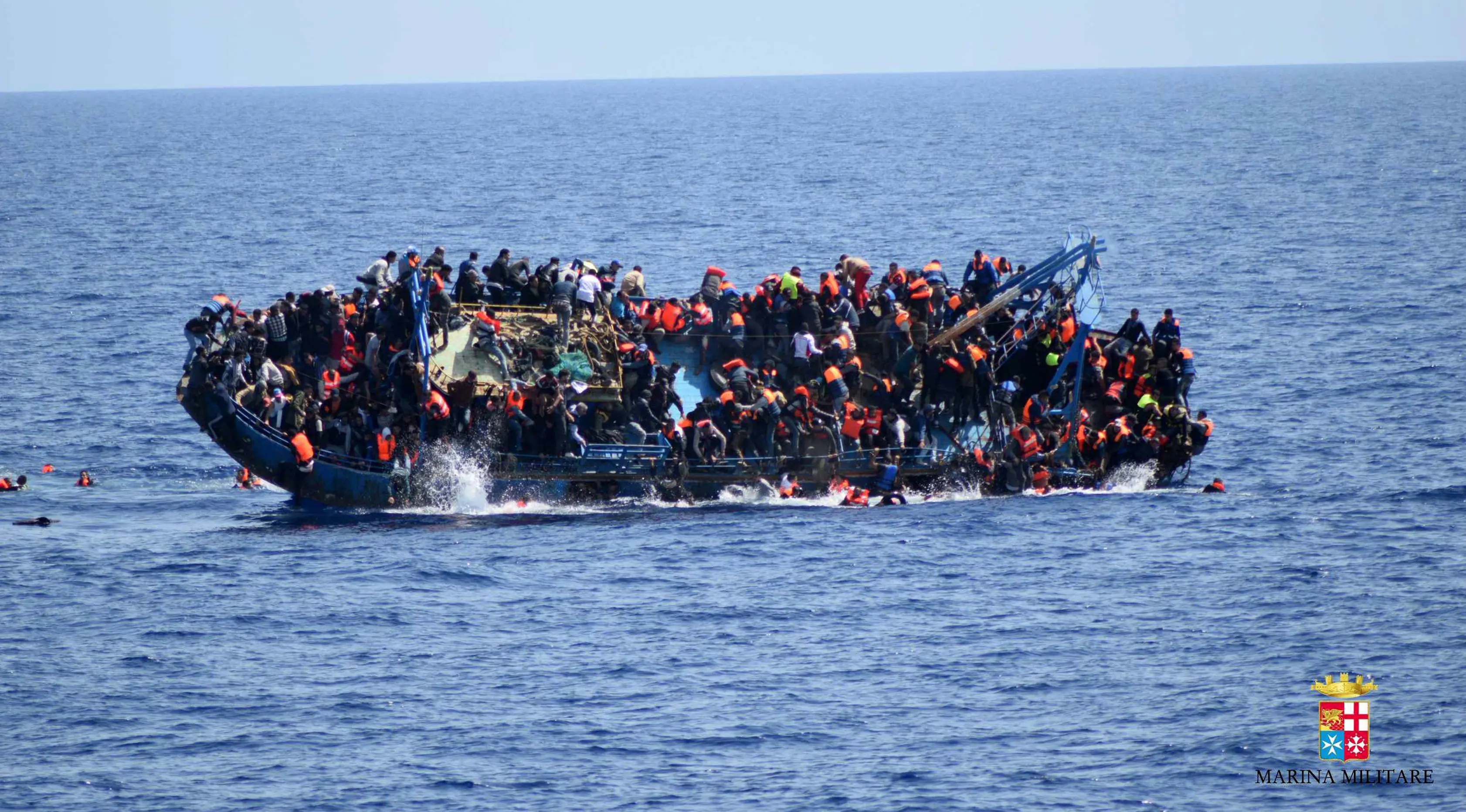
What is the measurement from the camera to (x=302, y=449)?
49719 mm

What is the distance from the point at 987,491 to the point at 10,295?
60.1 metres

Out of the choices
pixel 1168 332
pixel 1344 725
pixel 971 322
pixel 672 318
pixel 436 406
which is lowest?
pixel 1344 725

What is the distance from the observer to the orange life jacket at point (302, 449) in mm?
49594

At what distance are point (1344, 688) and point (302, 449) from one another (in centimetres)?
2754

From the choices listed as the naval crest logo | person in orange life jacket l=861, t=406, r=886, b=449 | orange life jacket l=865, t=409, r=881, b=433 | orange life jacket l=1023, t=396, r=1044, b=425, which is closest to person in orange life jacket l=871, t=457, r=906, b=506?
person in orange life jacket l=861, t=406, r=886, b=449

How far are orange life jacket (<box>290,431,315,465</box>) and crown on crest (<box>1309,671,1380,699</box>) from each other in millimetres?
26786

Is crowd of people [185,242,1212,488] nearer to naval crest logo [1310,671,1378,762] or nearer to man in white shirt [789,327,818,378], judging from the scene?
man in white shirt [789,327,818,378]

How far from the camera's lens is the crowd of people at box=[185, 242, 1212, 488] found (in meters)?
50.3

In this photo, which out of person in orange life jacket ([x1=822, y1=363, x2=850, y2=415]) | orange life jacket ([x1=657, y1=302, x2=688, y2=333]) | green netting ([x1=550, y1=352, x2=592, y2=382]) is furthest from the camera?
orange life jacket ([x1=657, y1=302, x2=688, y2=333])

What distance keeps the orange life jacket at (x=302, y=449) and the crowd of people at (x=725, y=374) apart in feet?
0.17

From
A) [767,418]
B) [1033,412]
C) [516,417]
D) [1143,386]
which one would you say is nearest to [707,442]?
[767,418]

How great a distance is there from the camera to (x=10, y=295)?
9344cm

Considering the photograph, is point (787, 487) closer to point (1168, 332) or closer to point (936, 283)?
point (936, 283)

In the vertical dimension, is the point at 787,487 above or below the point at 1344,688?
above
